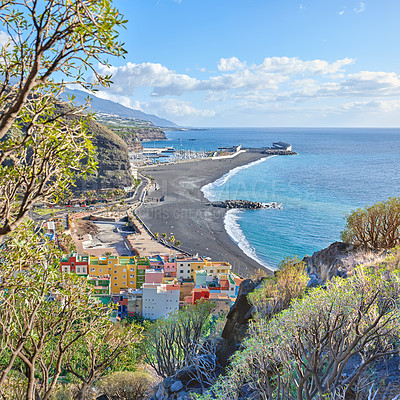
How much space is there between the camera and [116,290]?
83.5 ft

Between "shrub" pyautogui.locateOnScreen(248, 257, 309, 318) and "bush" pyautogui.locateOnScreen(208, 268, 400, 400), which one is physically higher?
"bush" pyautogui.locateOnScreen(208, 268, 400, 400)

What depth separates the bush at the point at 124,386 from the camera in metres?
11.6

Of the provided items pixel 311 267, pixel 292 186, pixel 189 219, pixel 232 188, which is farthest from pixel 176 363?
pixel 292 186

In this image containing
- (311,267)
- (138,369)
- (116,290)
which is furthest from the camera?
(116,290)

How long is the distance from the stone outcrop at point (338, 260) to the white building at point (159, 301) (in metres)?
9.51

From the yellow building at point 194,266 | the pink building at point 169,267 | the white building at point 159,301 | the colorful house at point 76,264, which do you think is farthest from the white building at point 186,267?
the colorful house at point 76,264

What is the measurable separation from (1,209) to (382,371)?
718 cm

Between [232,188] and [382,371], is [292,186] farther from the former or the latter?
[382,371]

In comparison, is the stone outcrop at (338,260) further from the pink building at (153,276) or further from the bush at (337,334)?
the pink building at (153,276)

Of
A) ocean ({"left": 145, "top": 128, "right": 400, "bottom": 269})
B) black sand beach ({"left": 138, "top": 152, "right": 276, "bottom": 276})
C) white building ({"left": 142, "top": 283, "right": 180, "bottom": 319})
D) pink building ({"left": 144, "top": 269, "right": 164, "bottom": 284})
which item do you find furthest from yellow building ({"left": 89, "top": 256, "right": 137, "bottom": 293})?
ocean ({"left": 145, "top": 128, "right": 400, "bottom": 269})

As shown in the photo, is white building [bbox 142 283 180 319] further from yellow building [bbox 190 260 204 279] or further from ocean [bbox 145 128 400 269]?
ocean [bbox 145 128 400 269]

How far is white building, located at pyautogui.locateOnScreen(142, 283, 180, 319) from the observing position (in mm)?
21094

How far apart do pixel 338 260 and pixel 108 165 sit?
62.8m

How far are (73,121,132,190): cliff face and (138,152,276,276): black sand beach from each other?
796cm
